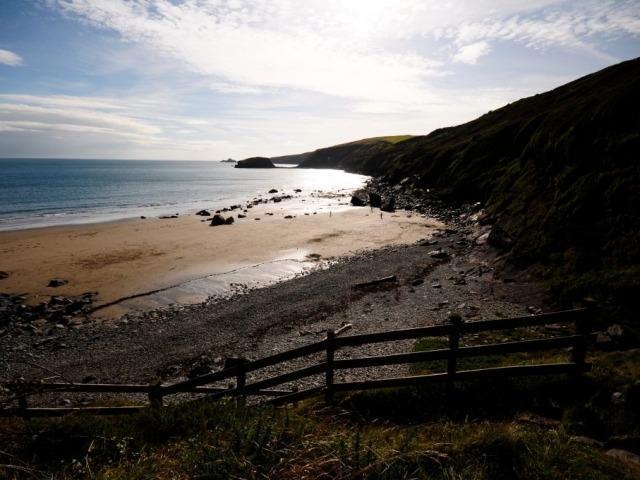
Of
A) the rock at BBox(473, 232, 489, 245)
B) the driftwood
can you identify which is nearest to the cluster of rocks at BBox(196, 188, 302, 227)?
the driftwood

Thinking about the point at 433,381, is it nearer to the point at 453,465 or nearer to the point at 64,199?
the point at 453,465

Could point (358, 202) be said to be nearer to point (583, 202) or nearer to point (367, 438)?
point (583, 202)

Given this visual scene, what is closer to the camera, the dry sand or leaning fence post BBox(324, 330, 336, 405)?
leaning fence post BBox(324, 330, 336, 405)

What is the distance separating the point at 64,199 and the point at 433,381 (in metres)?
92.4

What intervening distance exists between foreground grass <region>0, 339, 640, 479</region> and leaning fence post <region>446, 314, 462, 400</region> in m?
0.27

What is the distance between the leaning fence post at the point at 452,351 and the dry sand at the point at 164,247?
22.7 meters

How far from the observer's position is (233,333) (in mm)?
17953

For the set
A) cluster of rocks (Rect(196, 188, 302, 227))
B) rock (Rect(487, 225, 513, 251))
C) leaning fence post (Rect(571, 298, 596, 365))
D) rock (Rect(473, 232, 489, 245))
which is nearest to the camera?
leaning fence post (Rect(571, 298, 596, 365))

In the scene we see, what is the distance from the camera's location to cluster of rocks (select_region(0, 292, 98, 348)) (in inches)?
765

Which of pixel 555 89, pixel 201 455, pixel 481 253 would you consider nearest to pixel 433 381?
pixel 201 455

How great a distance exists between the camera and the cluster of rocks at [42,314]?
19438 millimetres

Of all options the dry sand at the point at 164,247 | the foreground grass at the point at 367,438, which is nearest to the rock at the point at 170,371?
the foreground grass at the point at 367,438

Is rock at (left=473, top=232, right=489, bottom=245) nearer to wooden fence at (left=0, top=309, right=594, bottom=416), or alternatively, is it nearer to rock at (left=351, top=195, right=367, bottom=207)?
wooden fence at (left=0, top=309, right=594, bottom=416)

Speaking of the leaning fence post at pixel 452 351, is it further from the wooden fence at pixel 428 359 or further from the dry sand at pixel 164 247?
the dry sand at pixel 164 247
